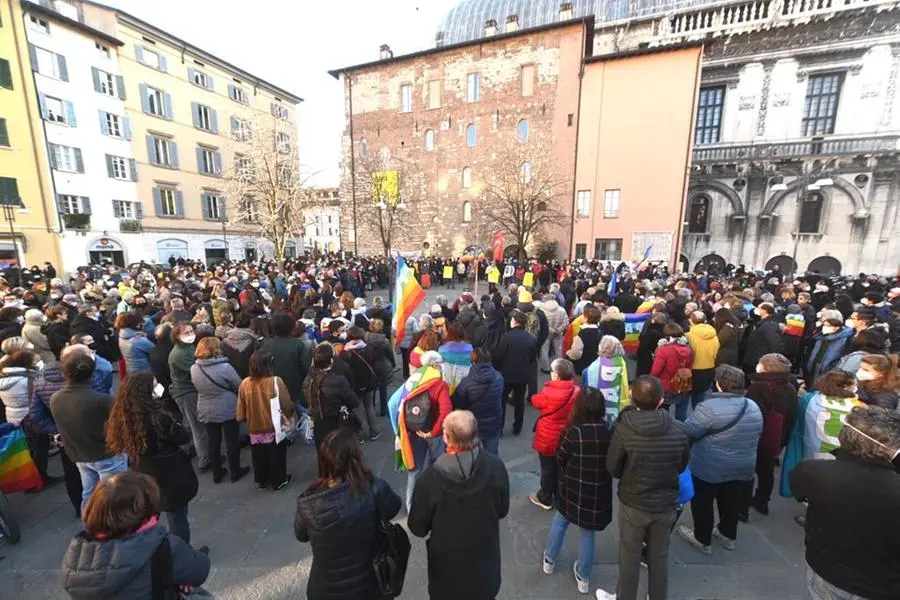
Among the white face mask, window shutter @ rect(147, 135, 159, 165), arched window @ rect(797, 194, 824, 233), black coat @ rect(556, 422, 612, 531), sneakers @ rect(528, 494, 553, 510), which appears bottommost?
sneakers @ rect(528, 494, 553, 510)

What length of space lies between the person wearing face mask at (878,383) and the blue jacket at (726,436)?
128cm

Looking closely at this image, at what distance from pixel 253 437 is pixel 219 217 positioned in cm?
3388

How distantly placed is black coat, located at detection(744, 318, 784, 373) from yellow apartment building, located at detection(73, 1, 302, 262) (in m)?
25.2

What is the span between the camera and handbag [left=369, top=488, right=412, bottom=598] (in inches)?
84.2

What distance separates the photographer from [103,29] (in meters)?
25.5

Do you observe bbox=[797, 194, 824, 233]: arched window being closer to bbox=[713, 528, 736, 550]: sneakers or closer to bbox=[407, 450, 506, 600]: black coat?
bbox=[713, 528, 736, 550]: sneakers

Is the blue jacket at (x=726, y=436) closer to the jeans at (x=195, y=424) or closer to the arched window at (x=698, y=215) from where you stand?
the jeans at (x=195, y=424)

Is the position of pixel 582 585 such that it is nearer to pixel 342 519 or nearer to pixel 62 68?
pixel 342 519

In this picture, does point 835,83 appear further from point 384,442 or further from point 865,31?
point 384,442

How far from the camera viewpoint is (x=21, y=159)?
21.3m

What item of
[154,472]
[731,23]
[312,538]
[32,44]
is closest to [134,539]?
[312,538]

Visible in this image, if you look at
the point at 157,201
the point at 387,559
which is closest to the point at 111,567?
the point at 387,559

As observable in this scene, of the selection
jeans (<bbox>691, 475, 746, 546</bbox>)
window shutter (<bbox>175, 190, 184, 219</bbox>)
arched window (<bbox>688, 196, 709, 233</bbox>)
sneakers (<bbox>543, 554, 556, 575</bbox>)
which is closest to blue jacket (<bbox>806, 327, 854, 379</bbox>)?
jeans (<bbox>691, 475, 746, 546</bbox>)

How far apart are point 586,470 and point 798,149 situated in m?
34.7
